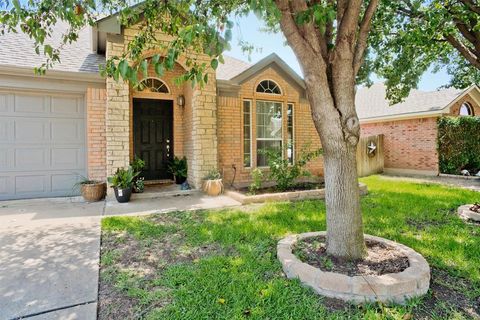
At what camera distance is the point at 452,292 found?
8.88 feet

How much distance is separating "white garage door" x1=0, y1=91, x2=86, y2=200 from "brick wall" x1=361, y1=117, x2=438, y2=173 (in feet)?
42.9

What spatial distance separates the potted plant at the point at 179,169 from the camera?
27.7 ft

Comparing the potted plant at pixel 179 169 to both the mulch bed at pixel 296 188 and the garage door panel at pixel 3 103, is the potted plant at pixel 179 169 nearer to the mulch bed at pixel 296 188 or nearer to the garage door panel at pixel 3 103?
the mulch bed at pixel 296 188

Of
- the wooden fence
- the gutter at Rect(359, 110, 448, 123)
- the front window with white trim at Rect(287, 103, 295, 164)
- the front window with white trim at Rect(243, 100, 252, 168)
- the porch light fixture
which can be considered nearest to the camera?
the porch light fixture

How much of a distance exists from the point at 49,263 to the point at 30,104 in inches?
201

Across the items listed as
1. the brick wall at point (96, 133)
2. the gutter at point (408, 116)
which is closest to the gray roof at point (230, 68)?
the brick wall at point (96, 133)

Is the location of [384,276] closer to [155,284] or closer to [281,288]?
[281,288]

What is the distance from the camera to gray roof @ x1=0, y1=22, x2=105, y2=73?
21.6 feet

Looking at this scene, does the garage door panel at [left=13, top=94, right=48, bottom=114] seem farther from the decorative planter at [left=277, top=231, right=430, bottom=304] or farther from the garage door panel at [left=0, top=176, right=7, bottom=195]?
the decorative planter at [left=277, top=231, right=430, bottom=304]

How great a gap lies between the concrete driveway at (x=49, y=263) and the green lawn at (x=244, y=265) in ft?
0.57

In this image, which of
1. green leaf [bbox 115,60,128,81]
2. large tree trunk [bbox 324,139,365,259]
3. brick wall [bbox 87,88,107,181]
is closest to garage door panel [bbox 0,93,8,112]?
brick wall [bbox 87,88,107,181]

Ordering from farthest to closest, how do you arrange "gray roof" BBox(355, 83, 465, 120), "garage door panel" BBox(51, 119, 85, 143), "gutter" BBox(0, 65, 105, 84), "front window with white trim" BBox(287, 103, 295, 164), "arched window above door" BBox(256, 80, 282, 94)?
"gray roof" BBox(355, 83, 465, 120) < "front window with white trim" BBox(287, 103, 295, 164) < "arched window above door" BBox(256, 80, 282, 94) < "garage door panel" BBox(51, 119, 85, 143) < "gutter" BBox(0, 65, 105, 84)

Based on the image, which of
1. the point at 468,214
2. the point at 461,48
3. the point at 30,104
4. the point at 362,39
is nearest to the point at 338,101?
the point at 362,39

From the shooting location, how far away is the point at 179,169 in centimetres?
847
